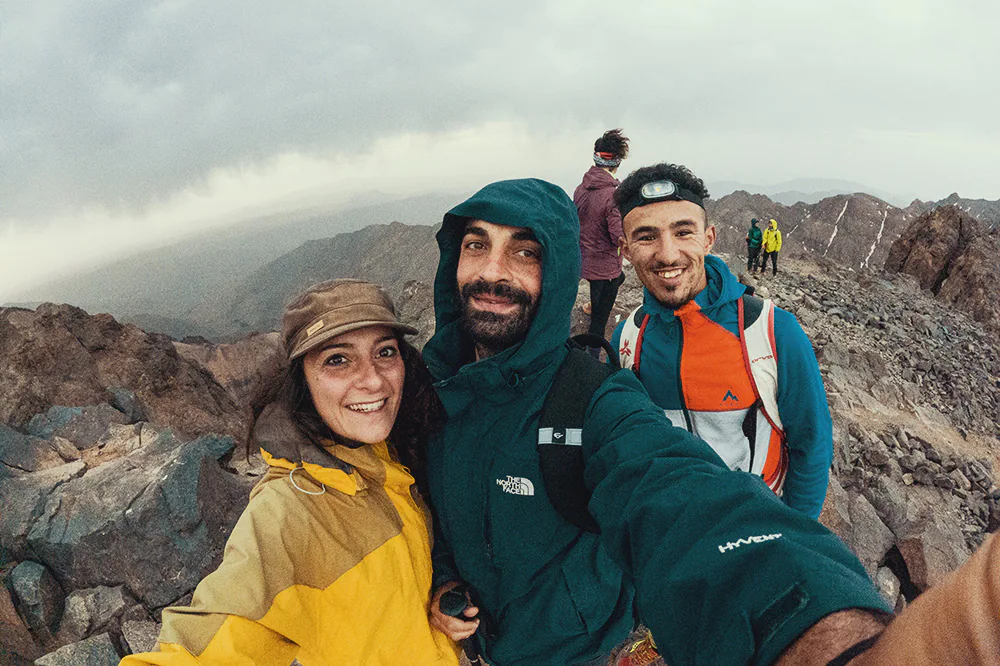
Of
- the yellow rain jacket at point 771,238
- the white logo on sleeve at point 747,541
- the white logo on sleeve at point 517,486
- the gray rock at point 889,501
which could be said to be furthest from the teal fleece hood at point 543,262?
the yellow rain jacket at point 771,238

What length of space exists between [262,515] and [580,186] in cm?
659

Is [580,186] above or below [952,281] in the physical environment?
above

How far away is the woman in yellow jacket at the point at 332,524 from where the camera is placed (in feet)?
6.53

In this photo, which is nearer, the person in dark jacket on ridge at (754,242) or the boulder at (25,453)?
the boulder at (25,453)

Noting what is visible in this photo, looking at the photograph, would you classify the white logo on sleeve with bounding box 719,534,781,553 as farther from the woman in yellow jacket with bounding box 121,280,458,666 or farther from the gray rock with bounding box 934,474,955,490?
the gray rock with bounding box 934,474,955,490

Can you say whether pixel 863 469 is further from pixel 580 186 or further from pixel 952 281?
pixel 952 281

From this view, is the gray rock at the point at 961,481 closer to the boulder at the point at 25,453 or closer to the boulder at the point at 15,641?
the boulder at the point at 15,641

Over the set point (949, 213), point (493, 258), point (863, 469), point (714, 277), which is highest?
point (493, 258)

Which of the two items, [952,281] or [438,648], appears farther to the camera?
[952,281]

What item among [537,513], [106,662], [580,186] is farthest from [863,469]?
→ [106,662]

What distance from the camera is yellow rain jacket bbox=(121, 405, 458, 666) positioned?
194 centimetres

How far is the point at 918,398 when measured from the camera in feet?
44.7

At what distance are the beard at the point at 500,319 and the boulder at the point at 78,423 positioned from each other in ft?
42.0

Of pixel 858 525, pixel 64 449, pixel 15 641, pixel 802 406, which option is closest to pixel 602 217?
pixel 802 406
